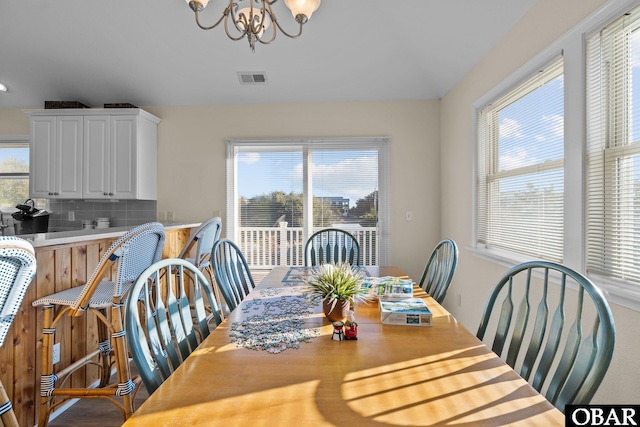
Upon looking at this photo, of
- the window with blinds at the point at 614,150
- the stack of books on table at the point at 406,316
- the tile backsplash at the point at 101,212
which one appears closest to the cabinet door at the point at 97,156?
the tile backsplash at the point at 101,212

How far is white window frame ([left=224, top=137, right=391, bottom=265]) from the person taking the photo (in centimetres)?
396

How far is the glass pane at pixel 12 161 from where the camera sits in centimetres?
437

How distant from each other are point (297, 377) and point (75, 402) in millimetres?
2041

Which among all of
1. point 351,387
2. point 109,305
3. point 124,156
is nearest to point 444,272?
point 351,387

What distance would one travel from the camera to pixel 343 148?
401 cm

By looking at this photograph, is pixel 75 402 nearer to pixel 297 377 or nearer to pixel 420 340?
pixel 297 377

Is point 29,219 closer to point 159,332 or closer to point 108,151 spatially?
point 108,151

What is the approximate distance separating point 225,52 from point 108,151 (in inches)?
65.6

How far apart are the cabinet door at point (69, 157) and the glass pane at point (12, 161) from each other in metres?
0.99

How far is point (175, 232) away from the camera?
139 inches

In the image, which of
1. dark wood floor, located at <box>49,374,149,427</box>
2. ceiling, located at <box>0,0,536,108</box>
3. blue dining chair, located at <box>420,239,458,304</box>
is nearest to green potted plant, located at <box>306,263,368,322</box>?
blue dining chair, located at <box>420,239,458,304</box>

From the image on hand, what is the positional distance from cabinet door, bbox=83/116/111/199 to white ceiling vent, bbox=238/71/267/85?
1513mm

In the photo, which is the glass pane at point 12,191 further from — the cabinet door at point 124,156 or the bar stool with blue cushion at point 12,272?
the bar stool with blue cushion at point 12,272

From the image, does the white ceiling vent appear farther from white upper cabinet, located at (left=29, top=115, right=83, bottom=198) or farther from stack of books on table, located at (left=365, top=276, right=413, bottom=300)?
stack of books on table, located at (left=365, top=276, right=413, bottom=300)
